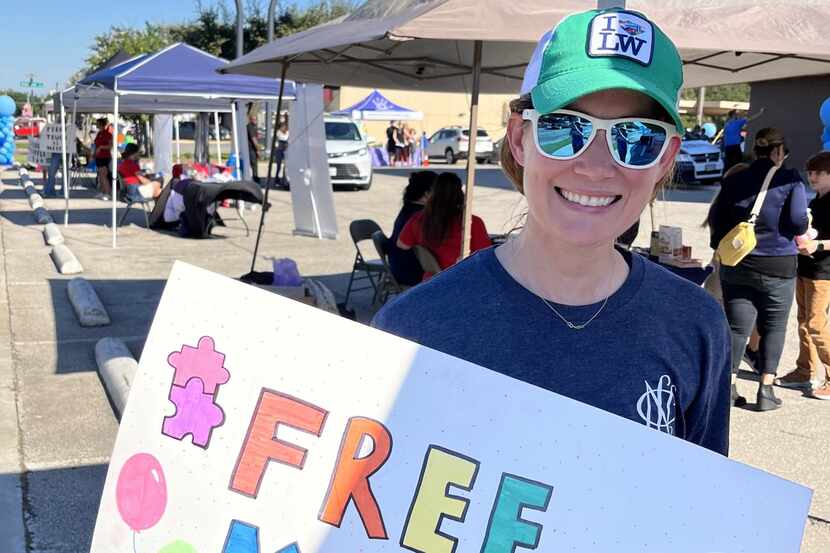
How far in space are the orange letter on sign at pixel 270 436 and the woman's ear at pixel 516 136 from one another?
533mm

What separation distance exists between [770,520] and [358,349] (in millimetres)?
668

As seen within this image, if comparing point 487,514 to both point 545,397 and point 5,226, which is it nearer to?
point 545,397

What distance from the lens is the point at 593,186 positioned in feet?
4.39

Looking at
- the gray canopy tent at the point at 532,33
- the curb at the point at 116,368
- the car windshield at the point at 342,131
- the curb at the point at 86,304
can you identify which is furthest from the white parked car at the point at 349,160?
the curb at the point at 116,368

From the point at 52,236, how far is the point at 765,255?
969cm

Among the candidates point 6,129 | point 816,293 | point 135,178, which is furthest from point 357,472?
point 6,129

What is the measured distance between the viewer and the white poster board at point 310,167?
11797 mm

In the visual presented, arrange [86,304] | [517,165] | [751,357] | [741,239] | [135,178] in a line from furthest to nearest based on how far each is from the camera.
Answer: [135,178]
[86,304]
[751,357]
[741,239]
[517,165]

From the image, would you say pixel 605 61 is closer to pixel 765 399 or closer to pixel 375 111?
pixel 765 399

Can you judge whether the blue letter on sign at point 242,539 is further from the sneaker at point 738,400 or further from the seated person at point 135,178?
the seated person at point 135,178

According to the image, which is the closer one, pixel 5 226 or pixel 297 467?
pixel 297 467

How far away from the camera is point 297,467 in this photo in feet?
4.60

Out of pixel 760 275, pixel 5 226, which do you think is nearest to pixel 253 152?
pixel 5 226

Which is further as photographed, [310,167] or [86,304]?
[310,167]
